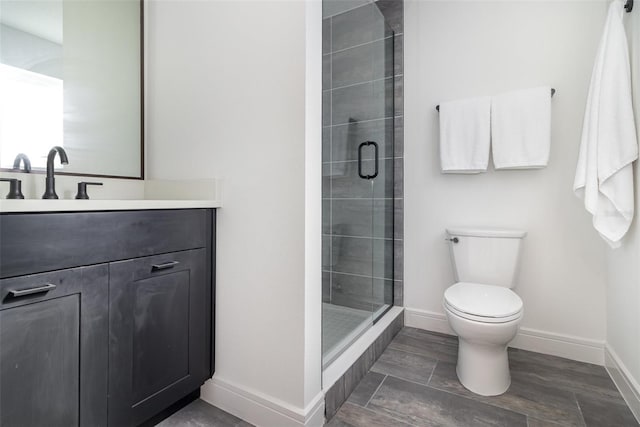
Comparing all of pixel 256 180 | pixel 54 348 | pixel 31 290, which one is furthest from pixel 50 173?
pixel 256 180

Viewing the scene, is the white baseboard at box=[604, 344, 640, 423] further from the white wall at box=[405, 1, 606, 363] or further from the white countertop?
the white countertop

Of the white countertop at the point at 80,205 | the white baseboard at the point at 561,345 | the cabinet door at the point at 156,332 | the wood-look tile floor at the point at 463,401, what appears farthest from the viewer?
the white baseboard at the point at 561,345

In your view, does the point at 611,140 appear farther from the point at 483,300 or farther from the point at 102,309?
the point at 102,309

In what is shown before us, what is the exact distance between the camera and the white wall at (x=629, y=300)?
1.33 m

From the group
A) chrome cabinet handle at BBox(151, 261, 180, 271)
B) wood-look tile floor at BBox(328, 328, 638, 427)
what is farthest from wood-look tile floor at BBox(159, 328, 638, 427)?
chrome cabinet handle at BBox(151, 261, 180, 271)

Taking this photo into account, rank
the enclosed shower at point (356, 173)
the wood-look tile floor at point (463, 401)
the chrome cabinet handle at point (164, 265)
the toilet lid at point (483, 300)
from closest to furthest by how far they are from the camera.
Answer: the chrome cabinet handle at point (164, 265), the wood-look tile floor at point (463, 401), the toilet lid at point (483, 300), the enclosed shower at point (356, 173)

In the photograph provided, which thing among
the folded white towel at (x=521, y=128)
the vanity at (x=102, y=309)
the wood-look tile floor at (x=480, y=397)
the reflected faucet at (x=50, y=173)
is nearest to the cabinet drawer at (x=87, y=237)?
the vanity at (x=102, y=309)

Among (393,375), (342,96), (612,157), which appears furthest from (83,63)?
(612,157)

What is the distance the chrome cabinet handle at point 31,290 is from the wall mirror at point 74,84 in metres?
0.67

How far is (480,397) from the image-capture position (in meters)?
1.43

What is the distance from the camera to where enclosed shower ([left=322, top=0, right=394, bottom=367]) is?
1.50 m

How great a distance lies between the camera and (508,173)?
192 centimetres

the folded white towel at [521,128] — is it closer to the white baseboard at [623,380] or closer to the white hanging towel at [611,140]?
the white hanging towel at [611,140]

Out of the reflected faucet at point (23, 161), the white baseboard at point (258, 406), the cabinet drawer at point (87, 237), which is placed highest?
the reflected faucet at point (23, 161)
